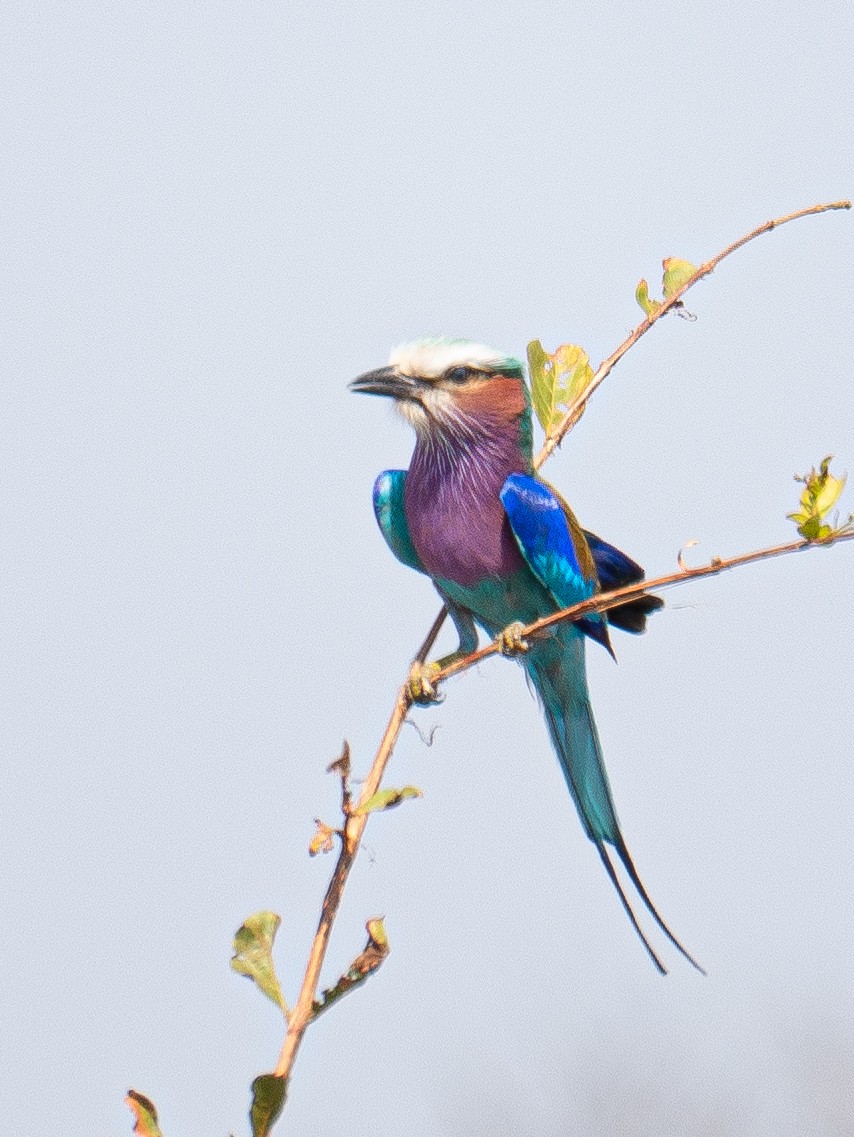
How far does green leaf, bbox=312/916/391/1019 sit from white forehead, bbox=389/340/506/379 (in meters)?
2.07

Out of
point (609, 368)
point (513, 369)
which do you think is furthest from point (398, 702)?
point (513, 369)

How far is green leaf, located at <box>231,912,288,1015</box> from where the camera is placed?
1695 mm

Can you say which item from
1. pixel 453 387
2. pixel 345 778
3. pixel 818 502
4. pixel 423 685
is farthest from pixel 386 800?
pixel 453 387

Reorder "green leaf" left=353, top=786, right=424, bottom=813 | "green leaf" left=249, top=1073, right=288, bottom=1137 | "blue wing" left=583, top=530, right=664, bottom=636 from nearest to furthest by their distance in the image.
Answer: "green leaf" left=249, top=1073, right=288, bottom=1137, "green leaf" left=353, top=786, right=424, bottom=813, "blue wing" left=583, top=530, right=664, bottom=636

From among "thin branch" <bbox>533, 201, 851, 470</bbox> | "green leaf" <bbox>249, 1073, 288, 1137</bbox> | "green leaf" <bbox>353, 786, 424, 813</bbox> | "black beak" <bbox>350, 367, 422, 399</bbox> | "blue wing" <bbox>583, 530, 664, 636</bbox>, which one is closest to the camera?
"green leaf" <bbox>249, 1073, 288, 1137</bbox>

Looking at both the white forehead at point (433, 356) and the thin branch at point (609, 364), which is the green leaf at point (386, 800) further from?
the white forehead at point (433, 356)

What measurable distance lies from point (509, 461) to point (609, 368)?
0.90m

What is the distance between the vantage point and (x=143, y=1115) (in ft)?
5.09

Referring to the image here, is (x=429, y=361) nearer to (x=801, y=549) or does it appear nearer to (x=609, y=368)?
(x=609, y=368)

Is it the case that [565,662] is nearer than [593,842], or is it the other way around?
[593,842]

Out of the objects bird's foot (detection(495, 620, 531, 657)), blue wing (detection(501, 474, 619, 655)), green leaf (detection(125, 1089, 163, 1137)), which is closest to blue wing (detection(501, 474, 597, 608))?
blue wing (detection(501, 474, 619, 655))

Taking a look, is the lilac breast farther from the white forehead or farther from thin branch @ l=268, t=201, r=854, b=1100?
Answer: thin branch @ l=268, t=201, r=854, b=1100

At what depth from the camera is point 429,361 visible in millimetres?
3605

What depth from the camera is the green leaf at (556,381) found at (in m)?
2.94
